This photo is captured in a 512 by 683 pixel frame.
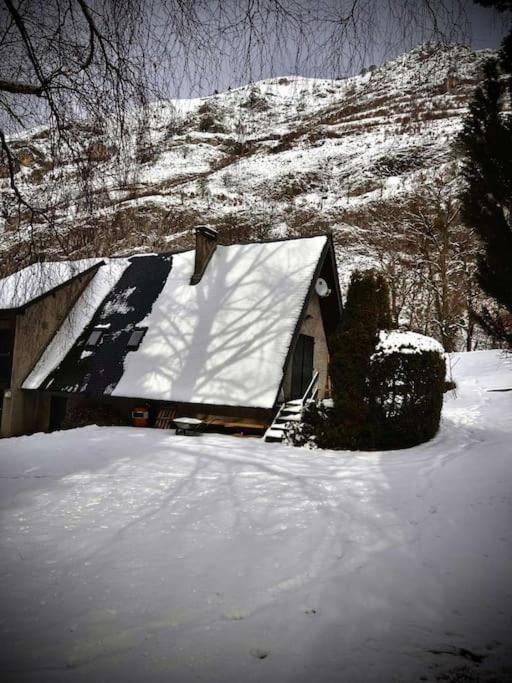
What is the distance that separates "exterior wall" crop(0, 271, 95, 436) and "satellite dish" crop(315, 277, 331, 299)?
7548 mm

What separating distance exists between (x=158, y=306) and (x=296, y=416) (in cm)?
597

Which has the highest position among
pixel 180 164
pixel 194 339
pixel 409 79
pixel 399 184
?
pixel 180 164

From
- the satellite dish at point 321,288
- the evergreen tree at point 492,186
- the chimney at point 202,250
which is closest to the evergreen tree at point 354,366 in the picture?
the evergreen tree at point 492,186

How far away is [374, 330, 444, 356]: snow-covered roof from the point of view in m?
7.38

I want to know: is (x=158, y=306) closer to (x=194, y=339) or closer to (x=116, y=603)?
(x=194, y=339)

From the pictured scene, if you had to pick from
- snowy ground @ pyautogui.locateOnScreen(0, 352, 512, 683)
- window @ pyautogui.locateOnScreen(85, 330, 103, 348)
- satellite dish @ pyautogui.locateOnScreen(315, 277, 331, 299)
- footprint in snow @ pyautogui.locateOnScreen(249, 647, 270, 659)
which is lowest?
footprint in snow @ pyautogui.locateOnScreen(249, 647, 270, 659)

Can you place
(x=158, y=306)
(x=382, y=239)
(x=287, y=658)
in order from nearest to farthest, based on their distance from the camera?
(x=287, y=658), (x=158, y=306), (x=382, y=239)

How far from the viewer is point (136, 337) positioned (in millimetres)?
11805

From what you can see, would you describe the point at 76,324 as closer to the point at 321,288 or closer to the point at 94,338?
the point at 94,338

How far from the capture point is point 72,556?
312cm

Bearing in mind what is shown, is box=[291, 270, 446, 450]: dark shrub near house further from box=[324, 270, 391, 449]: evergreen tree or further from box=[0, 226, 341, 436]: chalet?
box=[0, 226, 341, 436]: chalet

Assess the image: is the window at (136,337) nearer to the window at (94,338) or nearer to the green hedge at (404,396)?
the window at (94,338)

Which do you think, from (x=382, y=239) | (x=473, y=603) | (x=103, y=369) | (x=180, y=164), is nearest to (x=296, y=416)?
(x=103, y=369)

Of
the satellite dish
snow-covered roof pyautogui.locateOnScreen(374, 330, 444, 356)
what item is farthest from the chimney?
snow-covered roof pyautogui.locateOnScreen(374, 330, 444, 356)
